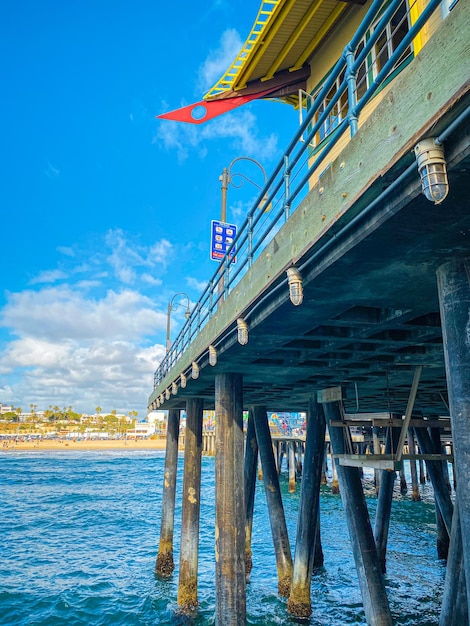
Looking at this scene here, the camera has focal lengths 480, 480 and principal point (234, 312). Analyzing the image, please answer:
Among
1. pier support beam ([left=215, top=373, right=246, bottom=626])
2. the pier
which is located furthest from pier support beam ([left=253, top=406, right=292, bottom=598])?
pier support beam ([left=215, top=373, right=246, bottom=626])

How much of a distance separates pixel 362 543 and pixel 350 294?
555 centimetres

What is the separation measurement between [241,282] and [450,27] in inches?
193

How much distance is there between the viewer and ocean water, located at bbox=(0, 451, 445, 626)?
12.1 meters

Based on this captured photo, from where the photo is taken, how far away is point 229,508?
922 cm

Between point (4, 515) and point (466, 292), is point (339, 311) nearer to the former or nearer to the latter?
point (466, 292)

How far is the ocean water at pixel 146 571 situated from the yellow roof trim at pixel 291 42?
12.8 m

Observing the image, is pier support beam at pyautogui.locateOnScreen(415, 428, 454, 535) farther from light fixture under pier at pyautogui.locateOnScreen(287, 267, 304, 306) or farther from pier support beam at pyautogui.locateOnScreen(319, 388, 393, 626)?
light fixture under pier at pyautogui.locateOnScreen(287, 267, 304, 306)

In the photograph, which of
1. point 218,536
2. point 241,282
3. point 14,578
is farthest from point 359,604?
point 14,578

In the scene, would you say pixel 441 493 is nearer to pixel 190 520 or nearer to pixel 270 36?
pixel 190 520

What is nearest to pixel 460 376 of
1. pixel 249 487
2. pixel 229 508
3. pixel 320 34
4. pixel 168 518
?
pixel 229 508

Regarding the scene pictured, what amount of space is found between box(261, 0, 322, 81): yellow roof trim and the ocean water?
504 inches

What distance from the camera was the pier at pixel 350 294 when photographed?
11.5 ft

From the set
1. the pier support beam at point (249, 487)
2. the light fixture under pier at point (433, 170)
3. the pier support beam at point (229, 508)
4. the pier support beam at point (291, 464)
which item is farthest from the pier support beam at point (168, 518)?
the pier support beam at point (291, 464)

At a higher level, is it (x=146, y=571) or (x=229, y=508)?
(x=229, y=508)
